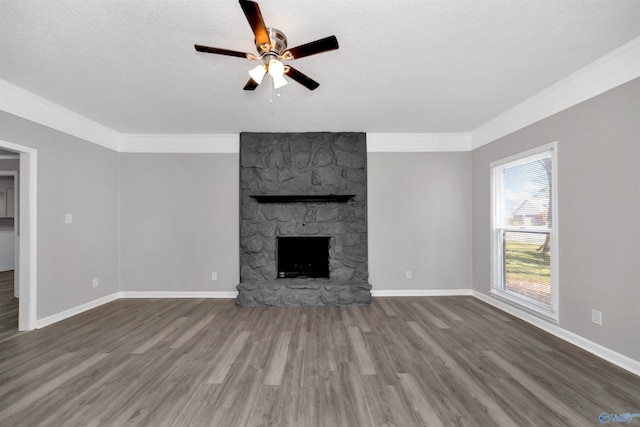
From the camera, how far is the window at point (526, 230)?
116 inches

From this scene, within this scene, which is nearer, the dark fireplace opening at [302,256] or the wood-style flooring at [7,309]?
the wood-style flooring at [7,309]

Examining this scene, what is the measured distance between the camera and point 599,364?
7.32 feet

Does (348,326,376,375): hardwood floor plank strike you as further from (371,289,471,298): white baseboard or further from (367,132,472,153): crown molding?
(367,132,472,153): crown molding

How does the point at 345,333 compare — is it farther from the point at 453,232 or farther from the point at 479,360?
the point at 453,232

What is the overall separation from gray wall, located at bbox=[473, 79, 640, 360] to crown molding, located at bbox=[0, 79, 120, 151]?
560 centimetres

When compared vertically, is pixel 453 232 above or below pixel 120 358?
above

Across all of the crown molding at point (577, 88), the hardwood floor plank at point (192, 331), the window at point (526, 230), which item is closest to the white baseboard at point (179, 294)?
the hardwood floor plank at point (192, 331)

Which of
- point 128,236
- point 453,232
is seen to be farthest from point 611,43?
point 128,236

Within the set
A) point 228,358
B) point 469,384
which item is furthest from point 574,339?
point 228,358

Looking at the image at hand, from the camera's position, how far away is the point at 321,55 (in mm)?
2219

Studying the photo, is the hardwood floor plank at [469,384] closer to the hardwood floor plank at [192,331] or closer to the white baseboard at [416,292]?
the white baseboard at [416,292]

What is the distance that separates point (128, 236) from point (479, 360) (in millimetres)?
4891

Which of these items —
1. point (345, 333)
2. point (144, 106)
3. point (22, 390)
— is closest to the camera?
point (22, 390)
